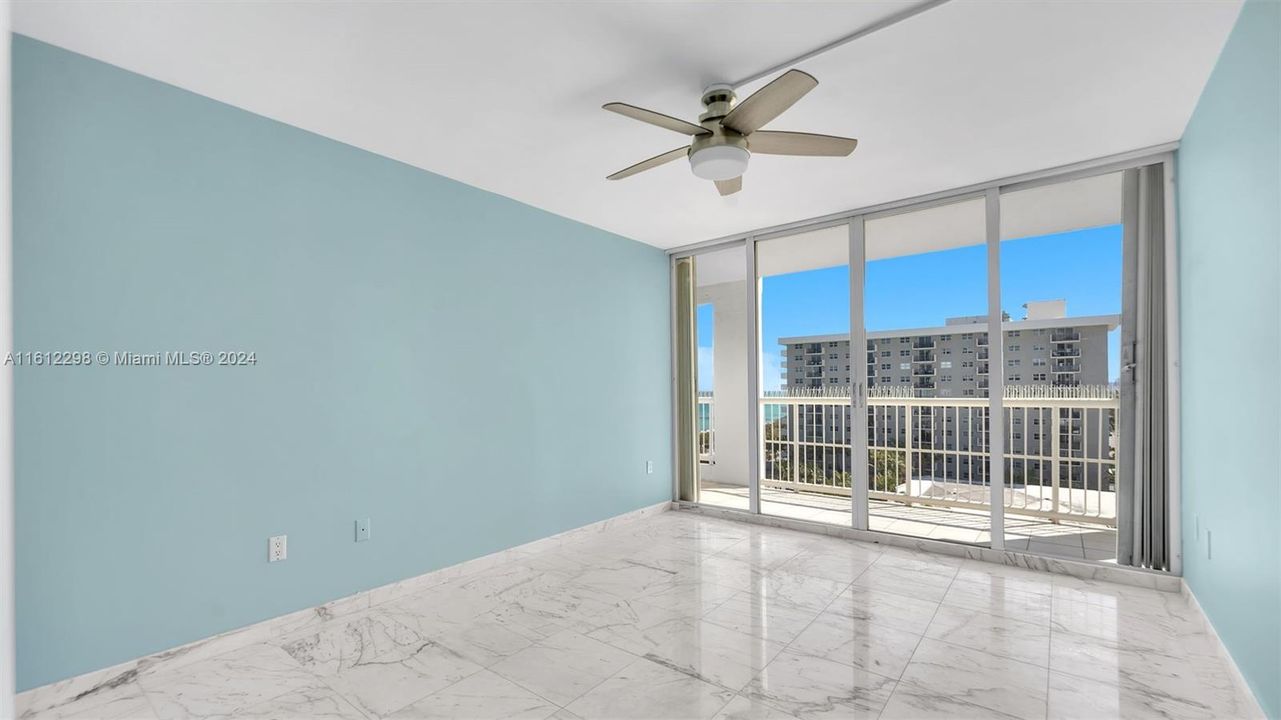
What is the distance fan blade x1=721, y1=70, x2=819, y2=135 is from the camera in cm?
183

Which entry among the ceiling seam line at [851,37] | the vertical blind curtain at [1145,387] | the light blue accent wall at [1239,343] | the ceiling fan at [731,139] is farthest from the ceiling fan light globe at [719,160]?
the vertical blind curtain at [1145,387]

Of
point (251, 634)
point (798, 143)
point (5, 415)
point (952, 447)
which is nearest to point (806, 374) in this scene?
point (952, 447)

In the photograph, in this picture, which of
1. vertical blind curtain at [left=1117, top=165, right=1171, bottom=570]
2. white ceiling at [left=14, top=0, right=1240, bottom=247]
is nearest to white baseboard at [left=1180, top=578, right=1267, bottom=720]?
vertical blind curtain at [left=1117, top=165, right=1171, bottom=570]

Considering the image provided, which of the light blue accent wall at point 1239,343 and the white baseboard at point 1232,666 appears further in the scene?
the white baseboard at point 1232,666

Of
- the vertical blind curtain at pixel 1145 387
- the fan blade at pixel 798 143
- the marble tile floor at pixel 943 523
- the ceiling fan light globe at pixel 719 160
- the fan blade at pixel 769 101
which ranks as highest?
the fan blade at pixel 769 101

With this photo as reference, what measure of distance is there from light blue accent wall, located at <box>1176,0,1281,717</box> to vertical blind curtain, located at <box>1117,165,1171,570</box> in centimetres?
33

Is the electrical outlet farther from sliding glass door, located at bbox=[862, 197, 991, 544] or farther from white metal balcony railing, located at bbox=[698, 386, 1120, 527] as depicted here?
sliding glass door, located at bbox=[862, 197, 991, 544]

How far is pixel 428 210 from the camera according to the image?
3307mm

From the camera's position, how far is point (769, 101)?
2.01 metres

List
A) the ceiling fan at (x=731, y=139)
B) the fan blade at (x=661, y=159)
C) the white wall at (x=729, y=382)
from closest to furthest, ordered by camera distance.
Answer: the ceiling fan at (x=731, y=139) < the fan blade at (x=661, y=159) < the white wall at (x=729, y=382)

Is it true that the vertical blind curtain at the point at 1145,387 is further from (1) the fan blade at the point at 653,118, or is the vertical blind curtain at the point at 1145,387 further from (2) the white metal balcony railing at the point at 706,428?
(2) the white metal balcony railing at the point at 706,428

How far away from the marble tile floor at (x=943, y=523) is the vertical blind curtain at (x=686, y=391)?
319 mm

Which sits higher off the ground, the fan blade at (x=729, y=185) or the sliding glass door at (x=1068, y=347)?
the fan blade at (x=729, y=185)

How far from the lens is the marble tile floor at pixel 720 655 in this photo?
6.60ft
